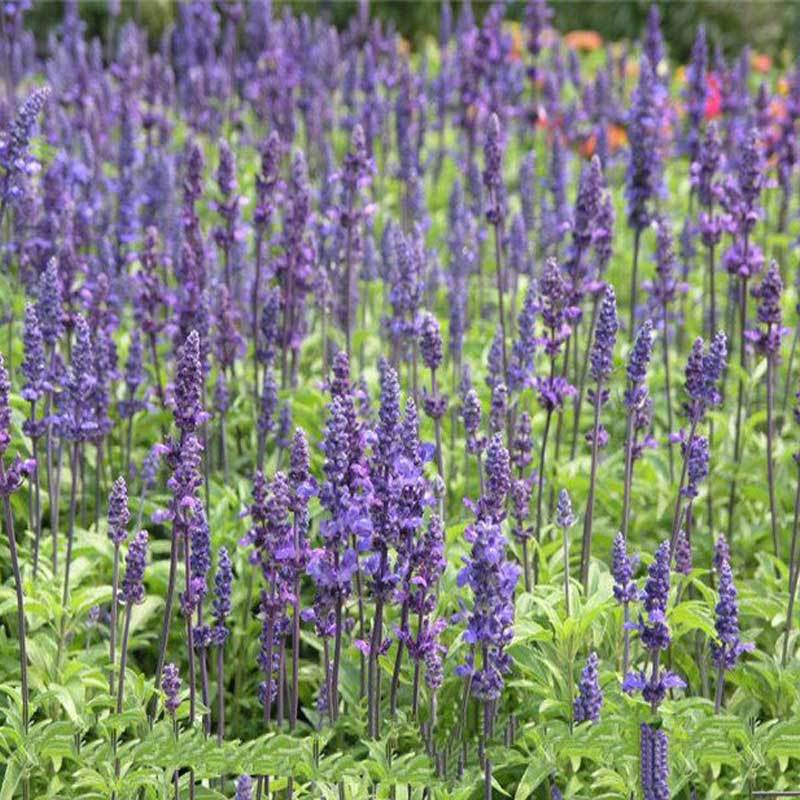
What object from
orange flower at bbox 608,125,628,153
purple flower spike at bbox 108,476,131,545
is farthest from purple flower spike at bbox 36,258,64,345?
orange flower at bbox 608,125,628,153

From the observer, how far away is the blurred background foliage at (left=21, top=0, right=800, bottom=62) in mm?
19508

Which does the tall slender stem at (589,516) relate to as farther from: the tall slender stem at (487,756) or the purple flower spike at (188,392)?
the purple flower spike at (188,392)

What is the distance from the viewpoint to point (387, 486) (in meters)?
4.39

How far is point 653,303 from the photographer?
25.0 ft

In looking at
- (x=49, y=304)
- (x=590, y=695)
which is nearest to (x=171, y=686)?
(x=590, y=695)

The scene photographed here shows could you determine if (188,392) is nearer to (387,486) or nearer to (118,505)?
(118,505)

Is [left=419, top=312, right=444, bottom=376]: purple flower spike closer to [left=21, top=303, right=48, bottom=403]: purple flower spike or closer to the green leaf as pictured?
[left=21, top=303, right=48, bottom=403]: purple flower spike

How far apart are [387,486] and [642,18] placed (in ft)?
56.9

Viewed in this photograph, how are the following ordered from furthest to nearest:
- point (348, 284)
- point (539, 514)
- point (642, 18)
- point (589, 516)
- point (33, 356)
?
1. point (642, 18)
2. point (348, 284)
3. point (539, 514)
4. point (589, 516)
5. point (33, 356)

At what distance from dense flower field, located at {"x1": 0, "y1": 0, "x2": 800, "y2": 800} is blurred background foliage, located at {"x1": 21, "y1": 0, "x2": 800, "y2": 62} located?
9.53 metres

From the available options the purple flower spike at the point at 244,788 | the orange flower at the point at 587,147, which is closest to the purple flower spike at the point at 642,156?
the purple flower spike at the point at 244,788

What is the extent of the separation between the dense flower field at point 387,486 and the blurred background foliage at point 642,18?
953 cm

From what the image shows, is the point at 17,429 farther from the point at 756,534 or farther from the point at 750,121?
the point at 750,121

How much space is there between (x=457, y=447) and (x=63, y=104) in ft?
15.8
